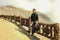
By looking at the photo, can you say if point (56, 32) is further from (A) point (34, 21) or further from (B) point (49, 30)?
(A) point (34, 21)

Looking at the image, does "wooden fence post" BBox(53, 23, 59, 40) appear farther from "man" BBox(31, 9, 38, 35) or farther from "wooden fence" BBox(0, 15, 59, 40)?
"man" BBox(31, 9, 38, 35)

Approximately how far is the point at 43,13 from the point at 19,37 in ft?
172

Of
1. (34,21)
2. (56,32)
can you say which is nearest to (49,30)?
(56,32)

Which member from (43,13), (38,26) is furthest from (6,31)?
(43,13)

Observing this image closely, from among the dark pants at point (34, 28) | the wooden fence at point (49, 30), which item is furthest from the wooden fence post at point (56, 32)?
the dark pants at point (34, 28)

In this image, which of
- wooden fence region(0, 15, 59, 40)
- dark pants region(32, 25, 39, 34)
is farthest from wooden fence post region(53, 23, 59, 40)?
dark pants region(32, 25, 39, 34)

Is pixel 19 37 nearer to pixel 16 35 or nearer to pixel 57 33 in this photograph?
pixel 16 35

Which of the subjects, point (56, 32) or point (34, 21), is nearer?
point (56, 32)

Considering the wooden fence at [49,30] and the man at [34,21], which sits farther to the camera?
the man at [34,21]

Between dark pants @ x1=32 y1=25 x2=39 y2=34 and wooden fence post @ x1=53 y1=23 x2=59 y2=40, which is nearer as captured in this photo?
wooden fence post @ x1=53 y1=23 x2=59 y2=40

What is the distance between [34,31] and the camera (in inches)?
644

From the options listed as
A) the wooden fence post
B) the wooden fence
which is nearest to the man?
the wooden fence

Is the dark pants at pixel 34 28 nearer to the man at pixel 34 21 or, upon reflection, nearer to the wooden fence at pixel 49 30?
the man at pixel 34 21

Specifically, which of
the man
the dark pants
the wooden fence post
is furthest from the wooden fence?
the man
